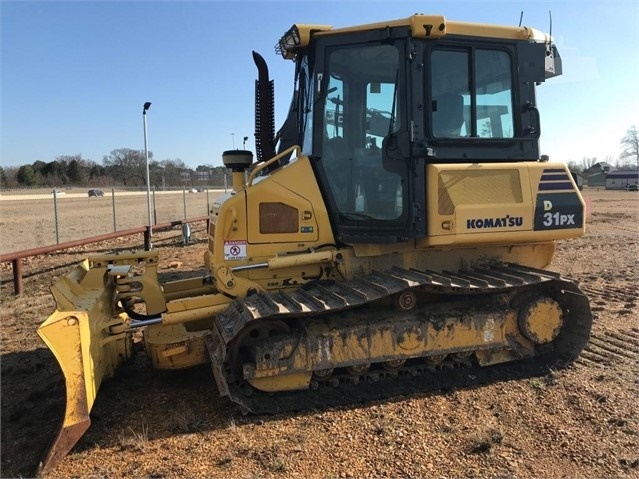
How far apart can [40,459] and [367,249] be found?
320cm

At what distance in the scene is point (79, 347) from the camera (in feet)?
12.5

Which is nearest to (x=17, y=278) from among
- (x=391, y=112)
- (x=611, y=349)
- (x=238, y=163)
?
(x=238, y=163)

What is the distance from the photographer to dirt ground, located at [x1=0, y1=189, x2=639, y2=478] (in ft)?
11.3

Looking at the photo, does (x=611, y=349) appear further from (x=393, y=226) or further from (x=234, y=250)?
(x=234, y=250)

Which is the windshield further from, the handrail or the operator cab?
the handrail

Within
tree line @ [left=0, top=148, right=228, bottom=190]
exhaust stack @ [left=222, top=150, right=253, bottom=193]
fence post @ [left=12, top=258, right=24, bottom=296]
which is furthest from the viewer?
tree line @ [left=0, top=148, right=228, bottom=190]

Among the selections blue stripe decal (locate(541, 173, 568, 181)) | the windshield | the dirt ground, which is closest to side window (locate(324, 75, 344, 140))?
the windshield

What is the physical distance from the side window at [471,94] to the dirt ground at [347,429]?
8.09 feet

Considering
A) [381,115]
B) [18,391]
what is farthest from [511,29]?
[18,391]

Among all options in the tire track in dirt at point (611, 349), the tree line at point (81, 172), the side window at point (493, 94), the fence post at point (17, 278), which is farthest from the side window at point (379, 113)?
the tree line at point (81, 172)

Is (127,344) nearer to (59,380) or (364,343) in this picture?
(59,380)

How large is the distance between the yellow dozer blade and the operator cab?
2.32 m

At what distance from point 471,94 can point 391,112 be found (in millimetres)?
832

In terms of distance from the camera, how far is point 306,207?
4.86 meters
